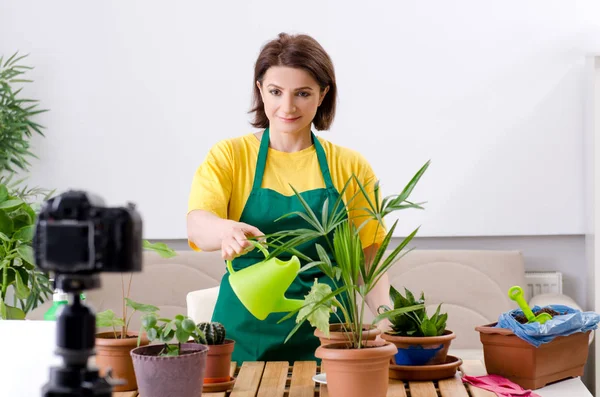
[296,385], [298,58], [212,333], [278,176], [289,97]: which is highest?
[298,58]

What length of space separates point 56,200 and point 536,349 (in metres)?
1.45

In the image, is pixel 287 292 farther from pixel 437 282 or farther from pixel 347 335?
pixel 437 282

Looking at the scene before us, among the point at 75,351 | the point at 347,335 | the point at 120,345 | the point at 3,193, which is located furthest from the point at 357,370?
the point at 75,351

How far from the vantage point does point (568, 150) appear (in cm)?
387

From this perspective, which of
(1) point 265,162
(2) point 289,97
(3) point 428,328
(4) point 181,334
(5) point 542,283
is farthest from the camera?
(5) point 542,283

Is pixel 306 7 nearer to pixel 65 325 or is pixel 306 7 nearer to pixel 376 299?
pixel 376 299

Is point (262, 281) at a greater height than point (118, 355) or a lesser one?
greater

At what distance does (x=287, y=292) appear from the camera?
81.0 inches

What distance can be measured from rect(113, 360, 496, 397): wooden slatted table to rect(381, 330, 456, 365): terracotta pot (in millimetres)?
46

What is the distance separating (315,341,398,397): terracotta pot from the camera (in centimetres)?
136

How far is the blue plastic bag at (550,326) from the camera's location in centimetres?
176

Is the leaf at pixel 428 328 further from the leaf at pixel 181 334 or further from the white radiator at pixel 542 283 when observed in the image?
the white radiator at pixel 542 283

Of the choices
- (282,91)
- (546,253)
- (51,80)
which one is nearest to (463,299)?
(546,253)

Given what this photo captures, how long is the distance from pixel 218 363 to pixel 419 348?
0.42 meters
